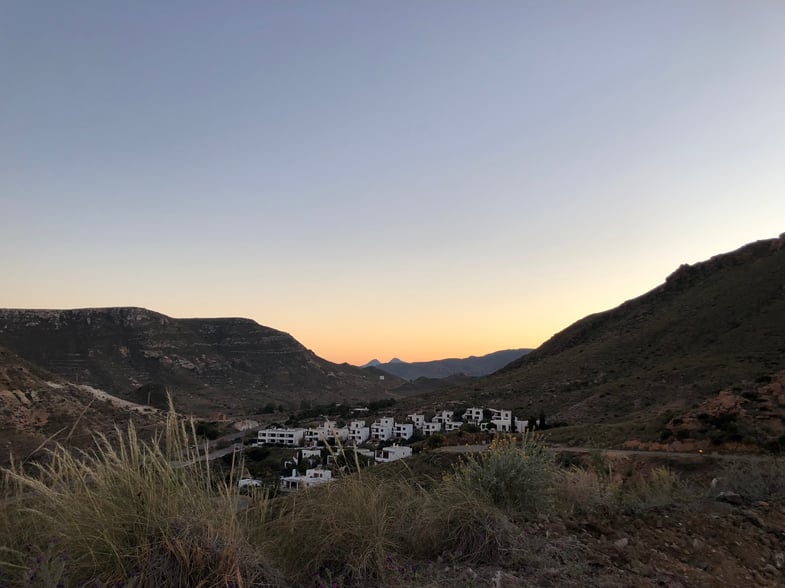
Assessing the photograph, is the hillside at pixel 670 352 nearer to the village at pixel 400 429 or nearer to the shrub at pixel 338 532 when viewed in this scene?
the village at pixel 400 429

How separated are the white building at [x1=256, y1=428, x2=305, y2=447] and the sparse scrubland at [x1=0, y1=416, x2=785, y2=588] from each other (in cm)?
4375

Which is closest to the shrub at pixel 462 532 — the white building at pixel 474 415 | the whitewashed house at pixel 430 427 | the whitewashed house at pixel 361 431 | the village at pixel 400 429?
the village at pixel 400 429

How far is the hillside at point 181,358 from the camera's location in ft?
247

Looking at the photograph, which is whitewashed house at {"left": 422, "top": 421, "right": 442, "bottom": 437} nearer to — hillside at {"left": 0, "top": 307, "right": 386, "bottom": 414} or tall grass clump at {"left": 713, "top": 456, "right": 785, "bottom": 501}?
hillside at {"left": 0, "top": 307, "right": 386, "bottom": 414}

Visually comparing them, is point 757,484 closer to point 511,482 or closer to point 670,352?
point 511,482

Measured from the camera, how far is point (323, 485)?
14.7ft

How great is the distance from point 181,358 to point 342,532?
308ft

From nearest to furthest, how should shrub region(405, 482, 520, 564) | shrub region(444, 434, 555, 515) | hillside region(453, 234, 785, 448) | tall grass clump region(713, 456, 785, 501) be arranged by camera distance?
1. shrub region(405, 482, 520, 564)
2. shrub region(444, 434, 555, 515)
3. tall grass clump region(713, 456, 785, 501)
4. hillside region(453, 234, 785, 448)

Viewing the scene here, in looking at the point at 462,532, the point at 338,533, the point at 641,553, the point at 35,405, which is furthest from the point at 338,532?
the point at 35,405

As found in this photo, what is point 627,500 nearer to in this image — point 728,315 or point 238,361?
point 728,315

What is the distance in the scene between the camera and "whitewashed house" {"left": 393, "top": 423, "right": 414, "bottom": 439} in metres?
49.8

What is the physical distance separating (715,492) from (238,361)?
98713 mm

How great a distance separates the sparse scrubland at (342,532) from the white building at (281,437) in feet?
144

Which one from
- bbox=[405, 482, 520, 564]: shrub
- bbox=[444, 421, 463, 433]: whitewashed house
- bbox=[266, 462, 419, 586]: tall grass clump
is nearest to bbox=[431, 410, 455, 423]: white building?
bbox=[444, 421, 463, 433]: whitewashed house
